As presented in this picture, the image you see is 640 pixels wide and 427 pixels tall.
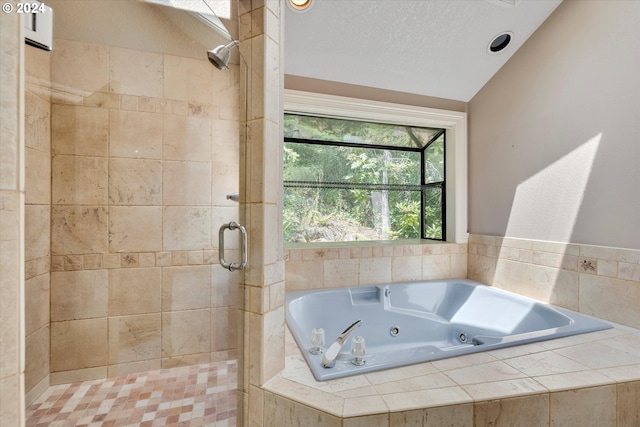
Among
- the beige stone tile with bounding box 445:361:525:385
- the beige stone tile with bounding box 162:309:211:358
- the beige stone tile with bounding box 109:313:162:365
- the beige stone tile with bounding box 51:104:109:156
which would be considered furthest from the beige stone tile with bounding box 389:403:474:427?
the beige stone tile with bounding box 51:104:109:156

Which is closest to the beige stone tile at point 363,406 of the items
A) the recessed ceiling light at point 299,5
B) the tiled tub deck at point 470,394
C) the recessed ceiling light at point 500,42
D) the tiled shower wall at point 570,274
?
the tiled tub deck at point 470,394

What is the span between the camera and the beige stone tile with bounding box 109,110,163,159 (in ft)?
5.41

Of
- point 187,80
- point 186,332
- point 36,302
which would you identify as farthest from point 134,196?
point 186,332

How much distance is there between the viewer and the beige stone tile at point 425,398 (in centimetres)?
91

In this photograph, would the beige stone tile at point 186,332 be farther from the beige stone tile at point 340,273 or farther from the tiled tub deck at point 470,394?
the tiled tub deck at point 470,394

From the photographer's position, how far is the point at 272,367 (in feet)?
3.60

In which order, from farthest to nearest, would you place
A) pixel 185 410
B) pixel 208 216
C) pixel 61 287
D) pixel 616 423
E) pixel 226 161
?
pixel 208 216 → pixel 226 161 → pixel 61 287 → pixel 185 410 → pixel 616 423

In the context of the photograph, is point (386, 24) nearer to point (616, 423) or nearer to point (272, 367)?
point (272, 367)

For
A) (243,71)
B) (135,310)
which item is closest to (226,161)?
(243,71)

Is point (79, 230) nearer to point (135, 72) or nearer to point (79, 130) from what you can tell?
point (79, 130)

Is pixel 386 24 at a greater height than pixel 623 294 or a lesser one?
greater

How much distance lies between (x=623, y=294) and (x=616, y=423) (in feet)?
2.73

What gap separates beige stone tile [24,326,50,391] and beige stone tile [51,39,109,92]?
1.13m

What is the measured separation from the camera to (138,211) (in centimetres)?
173
